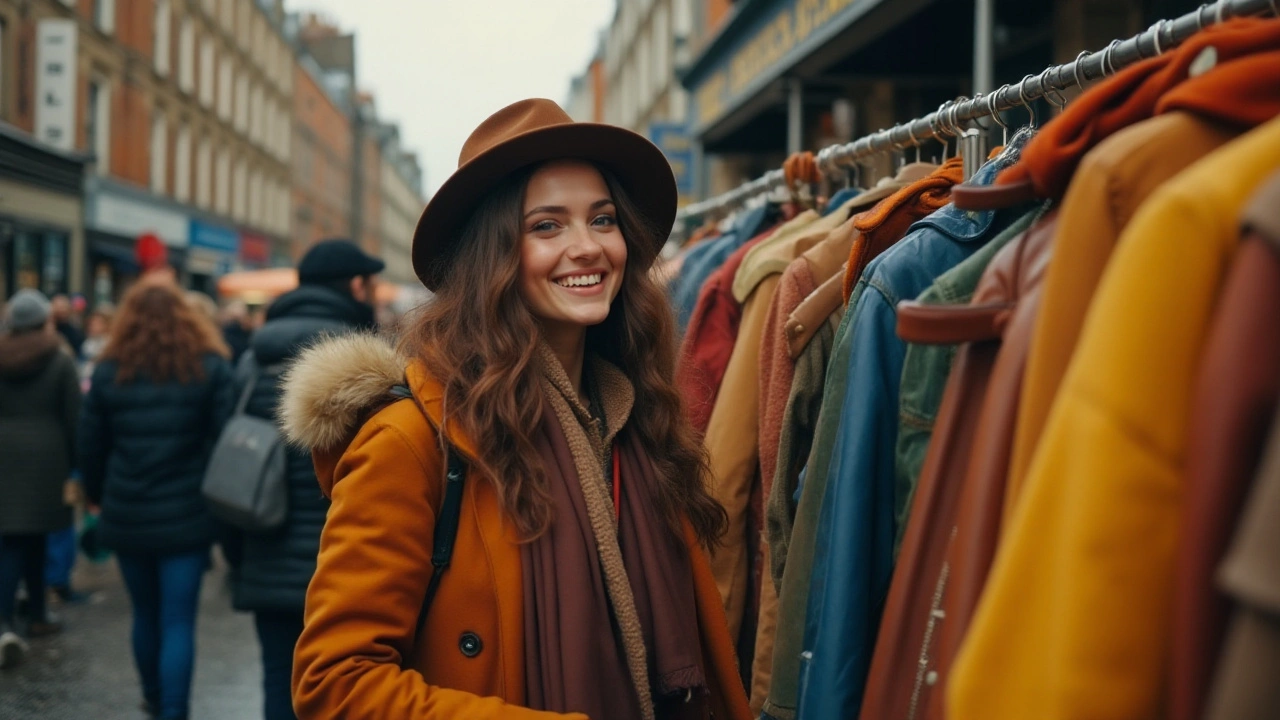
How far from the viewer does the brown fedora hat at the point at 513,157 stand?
224cm

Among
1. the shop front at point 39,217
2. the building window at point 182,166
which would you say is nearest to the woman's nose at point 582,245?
Result: the shop front at point 39,217

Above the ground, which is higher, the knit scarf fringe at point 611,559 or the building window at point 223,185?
the building window at point 223,185

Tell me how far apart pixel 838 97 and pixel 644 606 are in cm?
748

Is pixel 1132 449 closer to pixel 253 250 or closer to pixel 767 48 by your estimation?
pixel 767 48

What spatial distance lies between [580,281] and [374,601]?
761 mm

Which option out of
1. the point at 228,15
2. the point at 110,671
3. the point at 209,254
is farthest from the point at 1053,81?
the point at 228,15

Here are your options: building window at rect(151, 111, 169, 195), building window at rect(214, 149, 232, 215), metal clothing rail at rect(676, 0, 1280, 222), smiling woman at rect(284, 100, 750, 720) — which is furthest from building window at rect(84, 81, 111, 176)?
smiling woman at rect(284, 100, 750, 720)

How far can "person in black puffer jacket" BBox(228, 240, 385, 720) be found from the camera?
405 cm

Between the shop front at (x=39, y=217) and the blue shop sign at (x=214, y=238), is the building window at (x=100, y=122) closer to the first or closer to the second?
the shop front at (x=39, y=217)

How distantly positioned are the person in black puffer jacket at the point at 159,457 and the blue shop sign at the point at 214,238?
27519 millimetres

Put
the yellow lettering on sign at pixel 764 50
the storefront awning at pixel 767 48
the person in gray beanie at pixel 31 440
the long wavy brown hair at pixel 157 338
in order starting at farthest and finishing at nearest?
the yellow lettering on sign at pixel 764 50, the person in gray beanie at pixel 31 440, the storefront awning at pixel 767 48, the long wavy brown hair at pixel 157 338

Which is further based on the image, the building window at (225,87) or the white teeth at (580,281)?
the building window at (225,87)

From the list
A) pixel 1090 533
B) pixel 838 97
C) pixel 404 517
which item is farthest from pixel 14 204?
pixel 1090 533

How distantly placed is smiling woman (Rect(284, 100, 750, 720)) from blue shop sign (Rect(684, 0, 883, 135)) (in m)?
3.96
